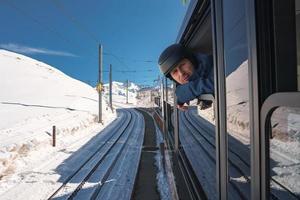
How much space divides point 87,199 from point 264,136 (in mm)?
6294

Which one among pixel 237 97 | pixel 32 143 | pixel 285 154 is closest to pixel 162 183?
pixel 237 97

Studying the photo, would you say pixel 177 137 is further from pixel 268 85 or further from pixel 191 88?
pixel 268 85

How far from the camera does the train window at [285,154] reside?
4.38 feet

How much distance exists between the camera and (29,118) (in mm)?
24188

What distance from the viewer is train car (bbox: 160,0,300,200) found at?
4.68 ft

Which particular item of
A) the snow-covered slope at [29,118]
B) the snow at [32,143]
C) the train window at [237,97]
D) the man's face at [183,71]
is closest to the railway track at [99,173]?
the snow at [32,143]

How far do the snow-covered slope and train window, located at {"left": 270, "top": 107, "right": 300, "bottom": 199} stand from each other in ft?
26.4

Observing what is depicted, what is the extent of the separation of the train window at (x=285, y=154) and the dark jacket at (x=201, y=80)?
1.42 m

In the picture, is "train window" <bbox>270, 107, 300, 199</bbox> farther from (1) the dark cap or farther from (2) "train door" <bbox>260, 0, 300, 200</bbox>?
(1) the dark cap

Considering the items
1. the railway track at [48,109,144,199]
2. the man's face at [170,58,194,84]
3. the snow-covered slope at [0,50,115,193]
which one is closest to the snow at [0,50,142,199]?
the snow-covered slope at [0,50,115,193]

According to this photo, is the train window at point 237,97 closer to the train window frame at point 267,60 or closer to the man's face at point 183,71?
the train window frame at point 267,60

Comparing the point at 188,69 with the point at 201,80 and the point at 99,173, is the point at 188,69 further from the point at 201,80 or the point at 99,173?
the point at 99,173

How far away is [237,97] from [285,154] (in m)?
0.69

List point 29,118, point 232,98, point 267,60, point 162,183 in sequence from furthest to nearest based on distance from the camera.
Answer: point 29,118 → point 162,183 → point 232,98 → point 267,60
